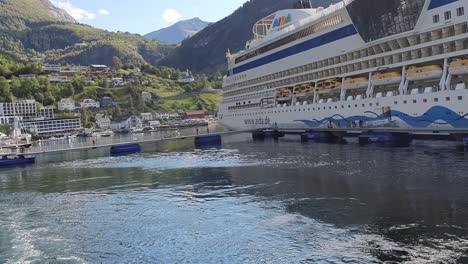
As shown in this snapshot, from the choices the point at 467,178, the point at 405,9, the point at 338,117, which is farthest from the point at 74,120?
the point at 467,178

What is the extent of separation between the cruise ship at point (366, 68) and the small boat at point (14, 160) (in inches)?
1579

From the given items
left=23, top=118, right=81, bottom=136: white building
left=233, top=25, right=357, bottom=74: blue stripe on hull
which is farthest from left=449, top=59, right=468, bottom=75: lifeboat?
left=23, top=118, right=81, bottom=136: white building

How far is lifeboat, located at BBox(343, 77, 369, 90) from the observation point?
57438mm

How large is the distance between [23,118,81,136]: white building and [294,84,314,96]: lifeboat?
14282cm

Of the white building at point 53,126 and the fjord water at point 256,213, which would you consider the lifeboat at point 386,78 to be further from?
the white building at point 53,126

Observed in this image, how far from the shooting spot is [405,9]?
4972 centimetres

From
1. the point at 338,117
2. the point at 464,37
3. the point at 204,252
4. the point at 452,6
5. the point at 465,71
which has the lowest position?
the point at 204,252

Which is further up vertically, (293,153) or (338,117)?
(338,117)

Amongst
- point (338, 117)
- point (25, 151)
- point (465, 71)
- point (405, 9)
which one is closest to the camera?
point (465, 71)

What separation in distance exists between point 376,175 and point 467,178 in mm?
6319

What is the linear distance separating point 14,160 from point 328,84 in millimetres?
46845

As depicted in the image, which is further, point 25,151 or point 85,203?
point 25,151

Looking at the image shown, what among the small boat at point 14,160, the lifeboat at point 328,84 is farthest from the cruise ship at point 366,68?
the small boat at point 14,160

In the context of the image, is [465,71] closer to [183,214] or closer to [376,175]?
[376,175]
